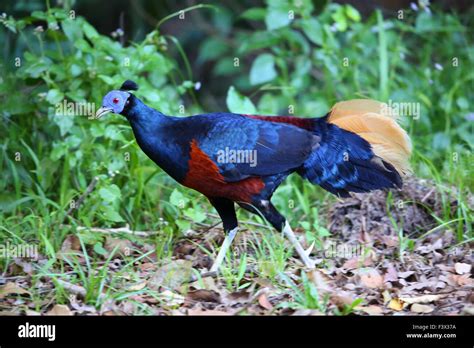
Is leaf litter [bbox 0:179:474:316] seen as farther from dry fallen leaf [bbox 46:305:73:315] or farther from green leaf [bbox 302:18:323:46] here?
green leaf [bbox 302:18:323:46]

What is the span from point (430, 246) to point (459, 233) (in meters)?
0.23

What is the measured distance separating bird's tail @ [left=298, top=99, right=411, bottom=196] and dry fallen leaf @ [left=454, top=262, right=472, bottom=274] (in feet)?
2.17

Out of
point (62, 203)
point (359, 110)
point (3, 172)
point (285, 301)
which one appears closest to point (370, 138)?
point (359, 110)

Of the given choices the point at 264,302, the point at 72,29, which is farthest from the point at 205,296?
the point at 72,29

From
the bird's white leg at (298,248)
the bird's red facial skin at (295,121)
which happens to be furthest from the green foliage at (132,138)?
the bird's red facial skin at (295,121)

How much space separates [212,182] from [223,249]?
466 millimetres

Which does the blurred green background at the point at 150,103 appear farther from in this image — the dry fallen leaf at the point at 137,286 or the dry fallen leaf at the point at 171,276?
the dry fallen leaf at the point at 137,286

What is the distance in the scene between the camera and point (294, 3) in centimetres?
718

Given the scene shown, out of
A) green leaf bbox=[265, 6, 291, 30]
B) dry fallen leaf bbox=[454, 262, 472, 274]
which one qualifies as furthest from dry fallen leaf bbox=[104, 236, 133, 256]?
green leaf bbox=[265, 6, 291, 30]

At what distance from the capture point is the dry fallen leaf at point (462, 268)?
492 cm

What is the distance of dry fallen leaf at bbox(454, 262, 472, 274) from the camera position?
16.1 ft

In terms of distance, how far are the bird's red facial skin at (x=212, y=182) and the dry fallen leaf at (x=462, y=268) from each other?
136 centimetres
